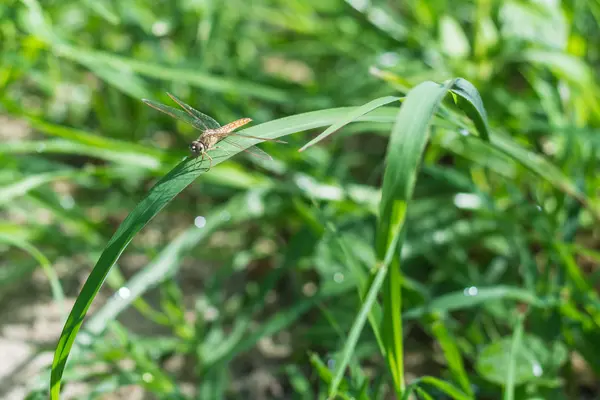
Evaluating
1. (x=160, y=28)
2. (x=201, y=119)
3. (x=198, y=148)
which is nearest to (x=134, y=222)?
(x=198, y=148)

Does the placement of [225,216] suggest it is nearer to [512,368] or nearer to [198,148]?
[198,148]

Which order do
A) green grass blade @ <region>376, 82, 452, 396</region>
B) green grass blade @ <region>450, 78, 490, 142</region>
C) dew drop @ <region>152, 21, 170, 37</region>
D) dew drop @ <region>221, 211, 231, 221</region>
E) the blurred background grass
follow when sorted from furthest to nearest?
dew drop @ <region>152, 21, 170, 37</region>, dew drop @ <region>221, 211, 231, 221</region>, the blurred background grass, green grass blade @ <region>450, 78, 490, 142</region>, green grass blade @ <region>376, 82, 452, 396</region>

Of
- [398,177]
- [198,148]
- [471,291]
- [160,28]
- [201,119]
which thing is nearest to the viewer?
[398,177]

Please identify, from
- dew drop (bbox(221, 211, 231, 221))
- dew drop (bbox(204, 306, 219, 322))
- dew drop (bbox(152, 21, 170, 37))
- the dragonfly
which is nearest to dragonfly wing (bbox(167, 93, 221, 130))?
the dragonfly

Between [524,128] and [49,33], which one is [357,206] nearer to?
[524,128]

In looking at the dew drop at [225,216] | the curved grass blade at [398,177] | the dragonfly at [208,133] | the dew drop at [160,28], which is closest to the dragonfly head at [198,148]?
the dragonfly at [208,133]

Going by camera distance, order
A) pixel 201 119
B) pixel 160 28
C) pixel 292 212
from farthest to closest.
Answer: pixel 160 28 → pixel 292 212 → pixel 201 119

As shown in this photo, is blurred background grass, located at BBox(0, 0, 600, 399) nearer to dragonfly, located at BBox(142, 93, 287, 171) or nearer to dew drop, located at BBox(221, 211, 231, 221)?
dew drop, located at BBox(221, 211, 231, 221)

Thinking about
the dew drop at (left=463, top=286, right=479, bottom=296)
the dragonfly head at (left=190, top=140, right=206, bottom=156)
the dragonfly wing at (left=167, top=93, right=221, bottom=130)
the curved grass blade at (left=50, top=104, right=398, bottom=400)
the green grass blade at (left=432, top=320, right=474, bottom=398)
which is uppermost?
the dragonfly wing at (left=167, top=93, right=221, bottom=130)
